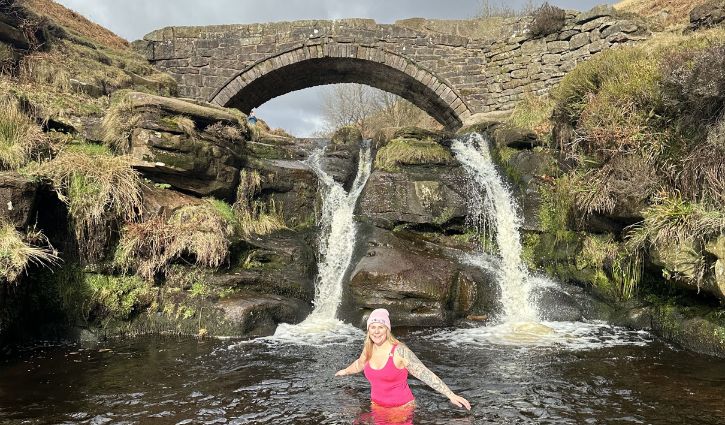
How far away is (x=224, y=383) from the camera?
449cm

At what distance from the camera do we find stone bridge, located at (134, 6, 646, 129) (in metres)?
14.9

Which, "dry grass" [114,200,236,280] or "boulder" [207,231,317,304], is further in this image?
"boulder" [207,231,317,304]

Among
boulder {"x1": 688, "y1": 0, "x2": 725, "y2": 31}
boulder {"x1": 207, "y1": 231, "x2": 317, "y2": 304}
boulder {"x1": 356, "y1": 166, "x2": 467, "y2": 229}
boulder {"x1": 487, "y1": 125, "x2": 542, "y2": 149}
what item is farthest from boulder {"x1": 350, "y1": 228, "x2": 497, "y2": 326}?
boulder {"x1": 688, "y1": 0, "x2": 725, "y2": 31}

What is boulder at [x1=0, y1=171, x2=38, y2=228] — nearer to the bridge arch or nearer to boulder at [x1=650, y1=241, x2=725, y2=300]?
boulder at [x1=650, y1=241, x2=725, y2=300]

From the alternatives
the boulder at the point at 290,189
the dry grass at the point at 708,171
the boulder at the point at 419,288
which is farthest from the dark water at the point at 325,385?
the boulder at the point at 290,189

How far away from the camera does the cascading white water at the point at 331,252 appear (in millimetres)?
6709

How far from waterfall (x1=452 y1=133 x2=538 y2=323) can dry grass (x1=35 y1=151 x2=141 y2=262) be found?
603 centimetres

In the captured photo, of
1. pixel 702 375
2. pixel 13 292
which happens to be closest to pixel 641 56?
pixel 702 375

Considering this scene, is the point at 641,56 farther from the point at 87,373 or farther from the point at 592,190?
the point at 87,373

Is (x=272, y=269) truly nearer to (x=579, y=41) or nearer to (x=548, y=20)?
(x=579, y=41)

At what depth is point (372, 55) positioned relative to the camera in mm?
15148

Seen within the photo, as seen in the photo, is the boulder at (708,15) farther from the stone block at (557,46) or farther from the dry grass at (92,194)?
the dry grass at (92,194)

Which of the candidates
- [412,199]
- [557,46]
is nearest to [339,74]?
[557,46]

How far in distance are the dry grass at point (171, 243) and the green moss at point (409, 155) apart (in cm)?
396
